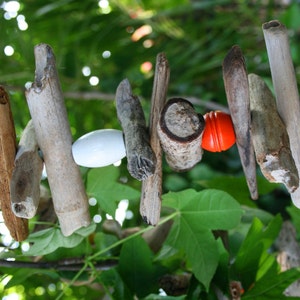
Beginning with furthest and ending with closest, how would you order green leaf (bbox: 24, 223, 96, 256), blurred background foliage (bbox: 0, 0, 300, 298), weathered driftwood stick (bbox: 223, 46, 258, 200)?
1. blurred background foliage (bbox: 0, 0, 300, 298)
2. green leaf (bbox: 24, 223, 96, 256)
3. weathered driftwood stick (bbox: 223, 46, 258, 200)

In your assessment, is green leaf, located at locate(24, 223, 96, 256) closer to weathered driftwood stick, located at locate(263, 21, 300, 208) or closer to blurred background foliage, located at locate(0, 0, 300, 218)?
weathered driftwood stick, located at locate(263, 21, 300, 208)

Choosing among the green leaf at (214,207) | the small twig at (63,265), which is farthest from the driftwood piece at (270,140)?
the small twig at (63,265)

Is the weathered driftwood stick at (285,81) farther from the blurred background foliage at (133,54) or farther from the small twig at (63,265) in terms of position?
the blurred background foliage at (133,54)

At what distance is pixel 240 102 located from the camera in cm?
38

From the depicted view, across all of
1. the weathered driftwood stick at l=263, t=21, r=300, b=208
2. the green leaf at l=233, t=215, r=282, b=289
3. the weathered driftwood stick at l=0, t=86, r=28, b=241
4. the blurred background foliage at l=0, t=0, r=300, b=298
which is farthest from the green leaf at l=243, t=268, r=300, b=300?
the blurred background foliage at l=0, t=0, r=300, b=298

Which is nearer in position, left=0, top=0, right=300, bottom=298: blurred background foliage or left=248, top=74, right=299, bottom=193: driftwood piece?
left=248, top=74, right=299, bottom=193: driftwood piece

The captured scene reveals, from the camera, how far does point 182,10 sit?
1106 mm

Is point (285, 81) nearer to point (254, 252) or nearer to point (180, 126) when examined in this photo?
point (180, 126)

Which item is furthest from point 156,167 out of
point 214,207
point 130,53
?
point 130,53

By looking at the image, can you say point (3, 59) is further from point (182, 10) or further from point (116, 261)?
point (116, 261)

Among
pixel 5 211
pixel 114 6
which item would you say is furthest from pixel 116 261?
pixel 114 6

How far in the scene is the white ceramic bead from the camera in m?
0.41

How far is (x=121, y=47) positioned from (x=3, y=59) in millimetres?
242

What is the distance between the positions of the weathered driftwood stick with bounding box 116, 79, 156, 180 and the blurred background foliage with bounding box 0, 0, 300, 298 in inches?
19.2
